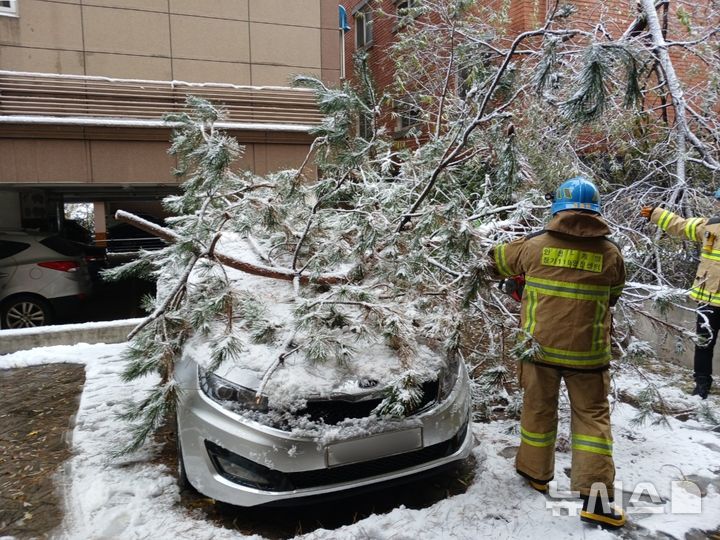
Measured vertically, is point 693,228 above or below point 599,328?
above

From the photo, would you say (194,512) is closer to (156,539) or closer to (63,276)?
(156,539)

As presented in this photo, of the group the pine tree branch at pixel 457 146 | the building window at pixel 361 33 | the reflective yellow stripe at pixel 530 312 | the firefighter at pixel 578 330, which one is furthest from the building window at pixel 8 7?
the reflective yellow stripe at pixel 530 312

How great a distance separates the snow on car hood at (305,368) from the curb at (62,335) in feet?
11.4

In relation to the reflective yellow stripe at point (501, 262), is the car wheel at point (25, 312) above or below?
below

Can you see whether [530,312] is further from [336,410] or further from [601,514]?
[336,410]

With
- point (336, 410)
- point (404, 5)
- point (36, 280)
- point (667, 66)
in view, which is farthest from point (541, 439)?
point (404, 5)

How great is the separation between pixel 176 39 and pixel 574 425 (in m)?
9.24

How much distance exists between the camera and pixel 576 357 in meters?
2.84

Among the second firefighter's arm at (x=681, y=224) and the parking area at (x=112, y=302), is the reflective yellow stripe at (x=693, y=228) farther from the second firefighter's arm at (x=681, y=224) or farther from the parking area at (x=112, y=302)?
the parking area at (x=112, y=302)

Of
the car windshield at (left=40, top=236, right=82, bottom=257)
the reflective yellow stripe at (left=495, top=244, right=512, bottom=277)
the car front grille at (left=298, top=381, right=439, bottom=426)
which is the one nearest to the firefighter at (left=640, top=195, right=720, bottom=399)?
the reflective yellow stripe at (left=495, top=244, right=512, bottom=277)

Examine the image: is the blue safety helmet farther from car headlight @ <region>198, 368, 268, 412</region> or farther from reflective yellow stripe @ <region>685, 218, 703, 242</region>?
reflective yellow stripe @ <region>685, 218, 703, 242</region>

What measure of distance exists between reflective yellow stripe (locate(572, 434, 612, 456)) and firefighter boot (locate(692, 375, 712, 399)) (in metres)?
2.36

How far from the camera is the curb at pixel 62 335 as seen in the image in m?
5.85

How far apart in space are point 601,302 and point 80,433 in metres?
3.70
